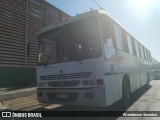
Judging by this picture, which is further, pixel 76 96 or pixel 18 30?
pixel 18 30

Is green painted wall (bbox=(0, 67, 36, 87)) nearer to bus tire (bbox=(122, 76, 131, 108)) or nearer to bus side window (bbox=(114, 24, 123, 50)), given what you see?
bus tire (bbox=(122, 76, 131, 108))

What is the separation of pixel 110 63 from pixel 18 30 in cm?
1198

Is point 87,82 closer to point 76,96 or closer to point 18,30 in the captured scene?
point 76,96

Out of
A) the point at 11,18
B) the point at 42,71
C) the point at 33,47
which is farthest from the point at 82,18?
the point at 33,47

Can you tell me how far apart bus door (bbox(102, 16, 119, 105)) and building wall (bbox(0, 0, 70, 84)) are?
9.38 metres

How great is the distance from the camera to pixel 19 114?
6.43 meters

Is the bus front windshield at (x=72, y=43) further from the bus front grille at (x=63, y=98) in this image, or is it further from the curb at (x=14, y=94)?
the curb at (x=14, y=94)

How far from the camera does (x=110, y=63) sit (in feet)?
22.3

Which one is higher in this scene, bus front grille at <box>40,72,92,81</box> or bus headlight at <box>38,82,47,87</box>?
bus front grille at <box>40,72,92,81</box>

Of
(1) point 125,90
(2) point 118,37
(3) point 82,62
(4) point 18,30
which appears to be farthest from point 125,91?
(4) point 18,30

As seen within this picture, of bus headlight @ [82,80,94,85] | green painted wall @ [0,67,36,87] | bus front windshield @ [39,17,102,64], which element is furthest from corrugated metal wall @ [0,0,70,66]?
bus headlight @ [82,80,94,85]

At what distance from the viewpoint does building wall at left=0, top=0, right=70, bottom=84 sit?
15.5m

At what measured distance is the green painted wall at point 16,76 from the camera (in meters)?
14.5

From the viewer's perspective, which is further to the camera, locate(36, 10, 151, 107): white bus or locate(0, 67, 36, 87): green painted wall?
locate(0, 67, 36, 87): green painted wall
